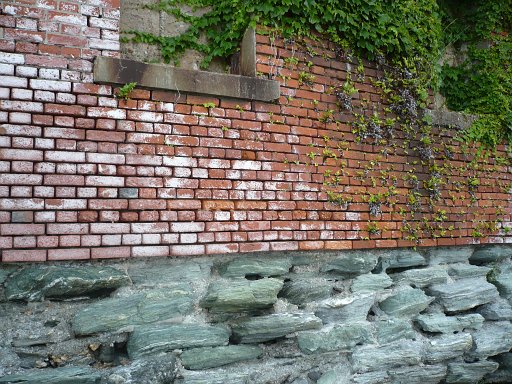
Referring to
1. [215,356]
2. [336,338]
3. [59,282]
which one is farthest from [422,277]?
[59,282]

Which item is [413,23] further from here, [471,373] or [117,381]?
[117,381]

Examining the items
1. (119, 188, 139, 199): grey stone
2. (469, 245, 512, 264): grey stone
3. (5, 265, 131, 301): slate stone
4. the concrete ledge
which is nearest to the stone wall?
(5, 265, 131, 301): slate stone

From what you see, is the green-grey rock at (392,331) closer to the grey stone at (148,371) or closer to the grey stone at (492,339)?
the grey stone at (492,339)

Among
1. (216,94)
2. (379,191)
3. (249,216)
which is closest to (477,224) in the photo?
(379,191)

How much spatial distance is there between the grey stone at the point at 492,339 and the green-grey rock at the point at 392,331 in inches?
32.0

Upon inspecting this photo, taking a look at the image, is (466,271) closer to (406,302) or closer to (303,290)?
(406,302)

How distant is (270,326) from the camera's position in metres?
3.65

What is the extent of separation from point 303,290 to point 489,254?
2.31m

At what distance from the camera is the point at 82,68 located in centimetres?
334

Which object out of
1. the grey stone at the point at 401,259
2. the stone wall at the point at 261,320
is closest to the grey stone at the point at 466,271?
the stone wall at the point at 261,320

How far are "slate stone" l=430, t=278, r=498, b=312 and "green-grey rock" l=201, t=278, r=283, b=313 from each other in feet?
5.90

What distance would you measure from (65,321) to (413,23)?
13.3ft

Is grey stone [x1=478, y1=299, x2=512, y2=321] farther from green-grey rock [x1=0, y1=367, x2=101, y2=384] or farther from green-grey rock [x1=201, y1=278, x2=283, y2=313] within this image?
green-grey rock [x1=0, y1=367, x2=101, y2=384]

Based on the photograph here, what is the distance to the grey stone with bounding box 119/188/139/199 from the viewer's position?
3346 millimetres
